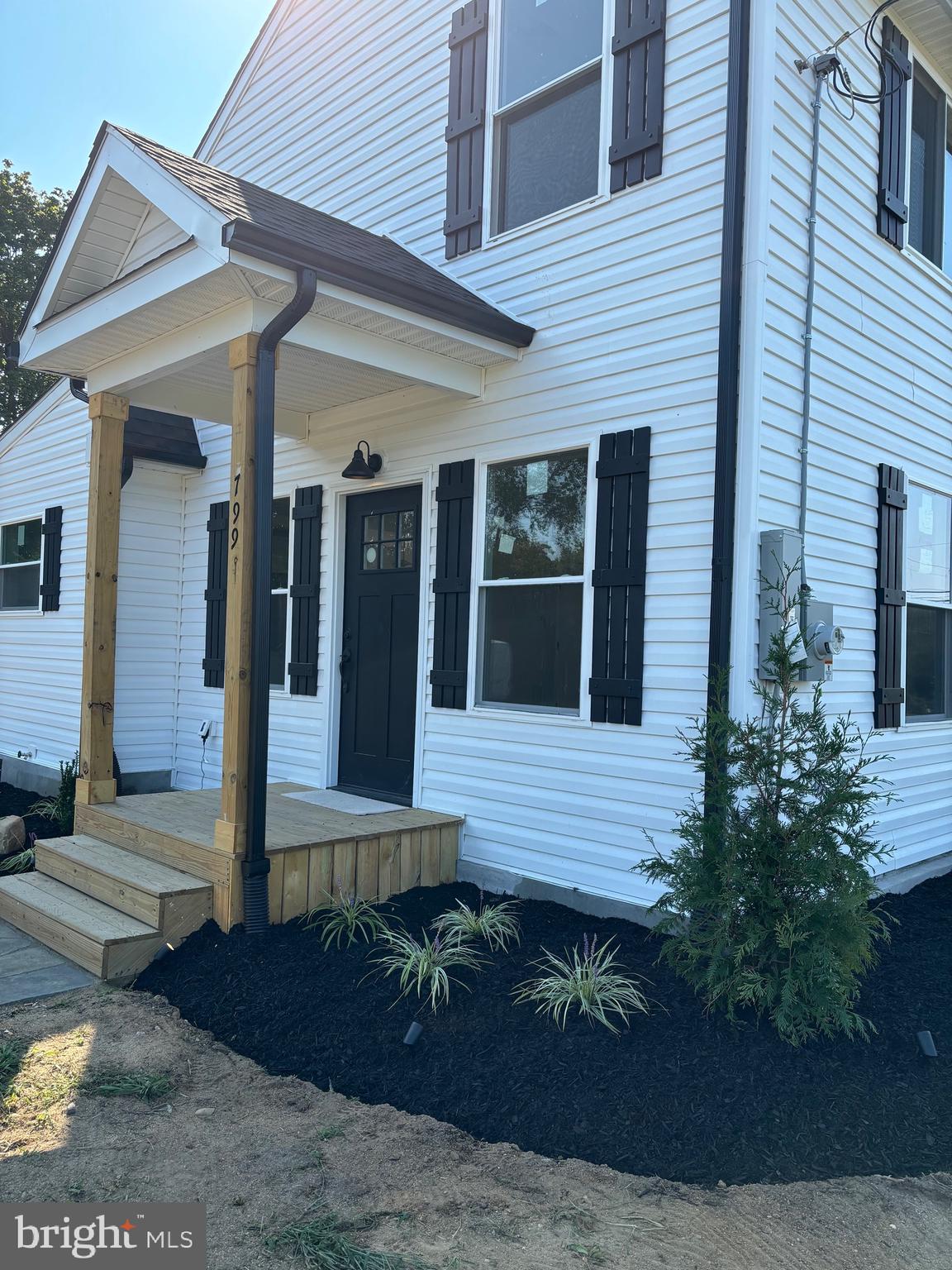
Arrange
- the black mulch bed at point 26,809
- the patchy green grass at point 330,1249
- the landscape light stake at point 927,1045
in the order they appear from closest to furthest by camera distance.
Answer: the patchy green grass at point 330,1249 → the landscape light stake at point 927,1045 → the black mulch bed at point 26,809

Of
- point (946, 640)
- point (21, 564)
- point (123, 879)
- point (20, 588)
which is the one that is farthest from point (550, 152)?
point (20, 588)

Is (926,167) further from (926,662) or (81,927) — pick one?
(81,927)

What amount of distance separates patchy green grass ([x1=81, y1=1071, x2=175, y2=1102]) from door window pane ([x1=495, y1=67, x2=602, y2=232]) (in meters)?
4.82

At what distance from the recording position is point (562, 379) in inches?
203

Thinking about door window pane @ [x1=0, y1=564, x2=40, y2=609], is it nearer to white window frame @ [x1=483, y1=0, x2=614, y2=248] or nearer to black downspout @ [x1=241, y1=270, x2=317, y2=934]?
black downspout @ [x1=241, y1=270, x2=317, y2=934]

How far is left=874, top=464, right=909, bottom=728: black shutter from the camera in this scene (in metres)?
5.42

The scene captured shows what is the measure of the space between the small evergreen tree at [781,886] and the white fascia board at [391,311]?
250 centimetres

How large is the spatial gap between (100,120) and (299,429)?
91.9 inches

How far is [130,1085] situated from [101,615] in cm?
329

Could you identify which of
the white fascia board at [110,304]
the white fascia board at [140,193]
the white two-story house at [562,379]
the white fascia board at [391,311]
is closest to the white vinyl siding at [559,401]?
the white two-story house at [562,379]

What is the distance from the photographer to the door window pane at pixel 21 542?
10.1 meters

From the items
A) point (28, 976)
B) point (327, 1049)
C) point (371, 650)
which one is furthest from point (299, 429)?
point (327, 1049)

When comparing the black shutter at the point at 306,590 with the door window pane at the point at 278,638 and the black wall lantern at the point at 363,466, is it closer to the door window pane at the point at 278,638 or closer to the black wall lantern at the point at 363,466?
the door window pane at the point at 278,638

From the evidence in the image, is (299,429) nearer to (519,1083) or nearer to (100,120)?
(100,120)
